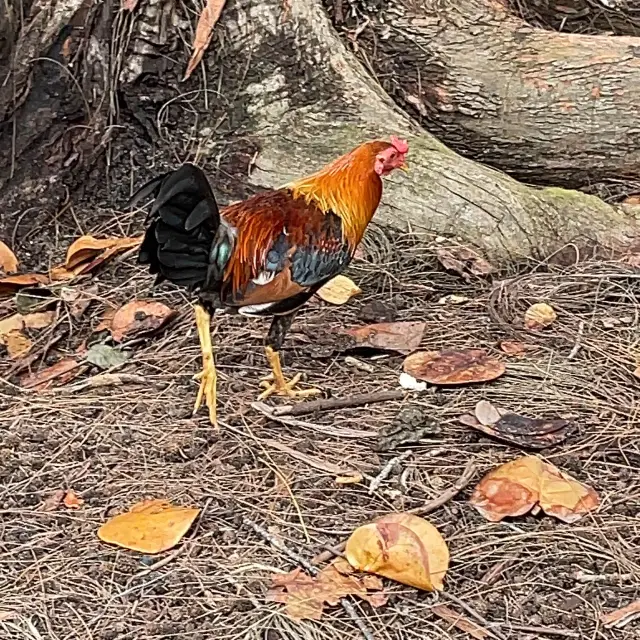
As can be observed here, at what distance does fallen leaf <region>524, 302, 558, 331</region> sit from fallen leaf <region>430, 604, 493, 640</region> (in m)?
1.50

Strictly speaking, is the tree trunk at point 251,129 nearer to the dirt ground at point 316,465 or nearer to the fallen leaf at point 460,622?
the dirt ground at point 316,465

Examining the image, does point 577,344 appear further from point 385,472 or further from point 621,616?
point 621,616

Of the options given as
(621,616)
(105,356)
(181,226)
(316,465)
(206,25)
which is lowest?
(621,616)

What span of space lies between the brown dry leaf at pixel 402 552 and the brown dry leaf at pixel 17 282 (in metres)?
1.97

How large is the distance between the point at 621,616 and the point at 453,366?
3.87 feet

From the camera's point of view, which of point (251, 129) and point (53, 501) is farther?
point (251, 129)

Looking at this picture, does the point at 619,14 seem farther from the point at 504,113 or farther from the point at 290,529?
the point at 290,529

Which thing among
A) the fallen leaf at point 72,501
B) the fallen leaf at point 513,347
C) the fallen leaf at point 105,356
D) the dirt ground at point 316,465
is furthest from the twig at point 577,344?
the fallen leaf at point 72,501

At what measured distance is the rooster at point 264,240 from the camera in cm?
285

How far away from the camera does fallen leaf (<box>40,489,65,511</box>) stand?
2777mm

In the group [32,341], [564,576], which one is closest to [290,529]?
[564,576]

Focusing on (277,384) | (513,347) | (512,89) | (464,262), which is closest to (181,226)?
(277,384)

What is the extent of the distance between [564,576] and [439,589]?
33cm

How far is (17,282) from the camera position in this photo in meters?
3.85
